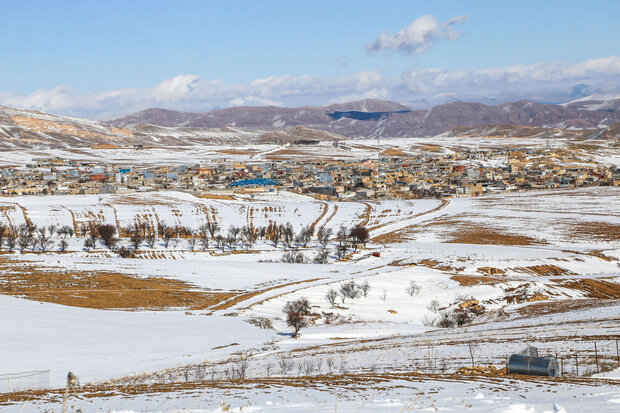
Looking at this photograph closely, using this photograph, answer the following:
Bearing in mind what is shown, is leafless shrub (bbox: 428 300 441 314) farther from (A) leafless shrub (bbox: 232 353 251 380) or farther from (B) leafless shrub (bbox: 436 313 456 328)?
(A) leafless shrub (bbox: 232 353 251 380)

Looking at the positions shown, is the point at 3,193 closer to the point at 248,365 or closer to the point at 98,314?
the point at 98,314

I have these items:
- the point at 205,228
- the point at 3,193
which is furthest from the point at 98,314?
the point at 3,193

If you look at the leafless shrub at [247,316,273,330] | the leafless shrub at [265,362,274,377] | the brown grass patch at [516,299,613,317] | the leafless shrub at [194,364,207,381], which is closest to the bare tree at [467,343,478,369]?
the leafless shrub at [265,362,274,377]

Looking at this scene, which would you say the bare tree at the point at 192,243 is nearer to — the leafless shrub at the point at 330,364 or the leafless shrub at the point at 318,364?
the leafless shrub at the point at 318,364

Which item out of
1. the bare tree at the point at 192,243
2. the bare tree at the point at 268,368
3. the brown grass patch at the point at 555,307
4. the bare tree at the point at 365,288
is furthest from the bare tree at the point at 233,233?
the bare tree at the point at 268,368

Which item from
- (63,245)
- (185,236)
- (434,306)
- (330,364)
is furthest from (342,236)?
(330,364)

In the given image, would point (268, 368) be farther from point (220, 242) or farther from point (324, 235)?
point (324, 235)
